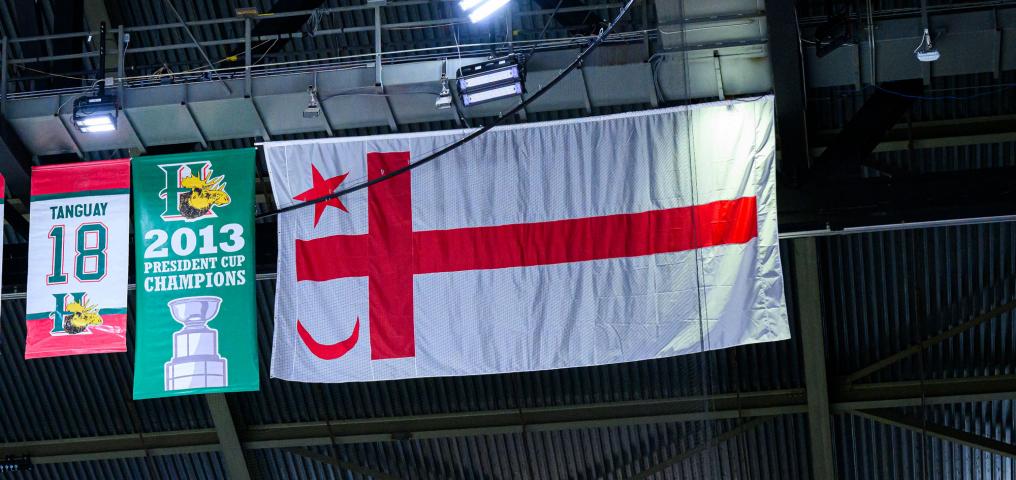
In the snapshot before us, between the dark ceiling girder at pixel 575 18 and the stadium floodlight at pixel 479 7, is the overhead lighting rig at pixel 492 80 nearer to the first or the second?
the stadium floodlight at pixel 479 7

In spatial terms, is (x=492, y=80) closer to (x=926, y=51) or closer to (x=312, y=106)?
(x=312, y=106)

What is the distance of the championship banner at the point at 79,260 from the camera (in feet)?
45.3

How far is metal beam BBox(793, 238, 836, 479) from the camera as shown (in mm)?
16266

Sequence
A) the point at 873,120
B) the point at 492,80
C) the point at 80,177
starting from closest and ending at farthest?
the point at 492,80 → the point at 873,120 → the point at 80,177

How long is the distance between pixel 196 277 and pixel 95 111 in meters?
2.51

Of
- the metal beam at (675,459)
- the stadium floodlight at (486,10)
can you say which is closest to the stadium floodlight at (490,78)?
the stadium floodlight at (486,10)

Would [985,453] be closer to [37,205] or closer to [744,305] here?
[744,305]

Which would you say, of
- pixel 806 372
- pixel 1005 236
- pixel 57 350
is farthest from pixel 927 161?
pixel 57 350

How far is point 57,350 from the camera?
13.8 meters

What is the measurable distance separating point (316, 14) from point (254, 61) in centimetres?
105

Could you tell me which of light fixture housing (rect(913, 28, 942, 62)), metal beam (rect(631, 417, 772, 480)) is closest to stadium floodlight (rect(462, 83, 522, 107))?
light fixture housing (rect(913, 28, 942, 62))

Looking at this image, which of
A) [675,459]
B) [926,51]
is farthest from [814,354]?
[926,51]

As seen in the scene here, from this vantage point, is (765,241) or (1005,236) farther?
(1005,236)

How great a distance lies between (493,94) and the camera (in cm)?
1359
